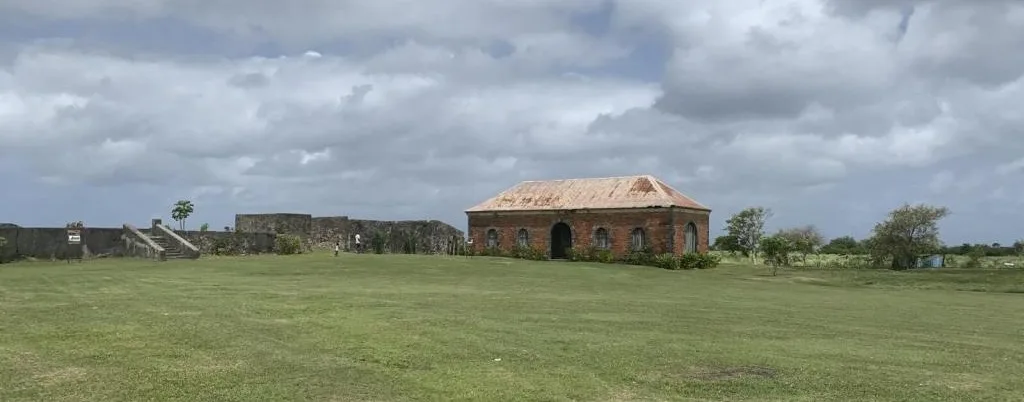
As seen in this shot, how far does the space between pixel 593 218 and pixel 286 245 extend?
1572 centimetres

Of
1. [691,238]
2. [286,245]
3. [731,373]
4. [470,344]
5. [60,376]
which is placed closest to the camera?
[60,376]

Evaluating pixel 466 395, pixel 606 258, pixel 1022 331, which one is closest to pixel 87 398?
pixel 466 395

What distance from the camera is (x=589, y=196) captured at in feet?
144

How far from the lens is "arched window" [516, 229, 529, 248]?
44.8m

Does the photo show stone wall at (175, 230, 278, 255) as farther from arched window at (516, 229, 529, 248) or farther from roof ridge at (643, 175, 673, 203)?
roof ridge at (643, 175, 673, 203)

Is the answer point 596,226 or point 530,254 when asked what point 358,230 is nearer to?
point 530,254

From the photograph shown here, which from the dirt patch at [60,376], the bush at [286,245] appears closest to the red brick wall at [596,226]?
the bush at [286,245]

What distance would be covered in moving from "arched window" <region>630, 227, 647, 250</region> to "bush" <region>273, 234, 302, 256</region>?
54.5 feet

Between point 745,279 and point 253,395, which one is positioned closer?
point 253,395

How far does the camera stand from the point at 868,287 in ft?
103

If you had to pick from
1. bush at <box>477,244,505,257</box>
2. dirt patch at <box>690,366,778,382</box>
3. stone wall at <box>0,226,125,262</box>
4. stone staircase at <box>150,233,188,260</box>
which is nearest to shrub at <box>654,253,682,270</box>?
bush at <box>477,244,505,257</box>

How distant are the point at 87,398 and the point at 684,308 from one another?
42.0 feet

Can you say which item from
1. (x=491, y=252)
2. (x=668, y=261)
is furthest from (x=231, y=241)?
(x=668, y=261)

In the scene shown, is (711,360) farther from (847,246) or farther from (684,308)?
(847,246)
